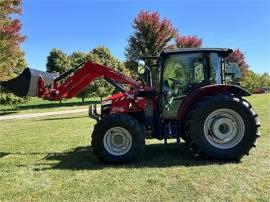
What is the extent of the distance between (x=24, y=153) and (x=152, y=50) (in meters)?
30.8

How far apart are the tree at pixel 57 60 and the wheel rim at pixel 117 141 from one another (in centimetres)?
4632

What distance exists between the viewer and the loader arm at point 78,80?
28.9 feet

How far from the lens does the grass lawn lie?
566 centimetres

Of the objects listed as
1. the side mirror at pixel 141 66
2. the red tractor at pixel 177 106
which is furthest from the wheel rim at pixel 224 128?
the side mirror at pixel 141 66

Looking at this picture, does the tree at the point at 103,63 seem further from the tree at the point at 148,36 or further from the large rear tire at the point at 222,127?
the large rear tire at the point at 222,127

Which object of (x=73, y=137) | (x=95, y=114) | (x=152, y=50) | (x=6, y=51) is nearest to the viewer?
(x=95, y=114)

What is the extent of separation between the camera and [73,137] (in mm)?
12508

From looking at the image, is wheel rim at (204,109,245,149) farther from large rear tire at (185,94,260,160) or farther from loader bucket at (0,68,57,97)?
loader bucket at (0,68,57,97)

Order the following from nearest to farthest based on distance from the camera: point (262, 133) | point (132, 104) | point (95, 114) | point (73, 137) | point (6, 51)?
1. point (132, 104)
2. point (95, 114)
3. point (262, 133)
4. point (73, 137)
5. point (6, 51)

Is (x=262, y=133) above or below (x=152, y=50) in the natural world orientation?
below

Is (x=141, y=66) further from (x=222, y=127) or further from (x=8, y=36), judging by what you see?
(x=8, y=36)

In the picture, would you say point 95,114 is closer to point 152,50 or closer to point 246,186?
point 246,186

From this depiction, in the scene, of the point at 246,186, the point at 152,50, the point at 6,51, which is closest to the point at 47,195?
the point at 246,186

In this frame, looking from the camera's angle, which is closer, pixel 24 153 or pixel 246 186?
pixel 246 186
